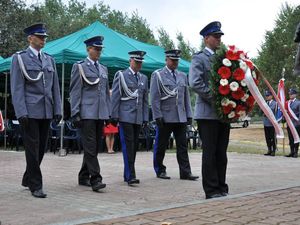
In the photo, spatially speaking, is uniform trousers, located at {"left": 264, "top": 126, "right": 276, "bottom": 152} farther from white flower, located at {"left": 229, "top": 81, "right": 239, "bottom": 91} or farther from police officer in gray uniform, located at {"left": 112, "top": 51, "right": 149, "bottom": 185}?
white flower, located at {"left": 229, "top": 81, "right": 239, "bottom": 91}

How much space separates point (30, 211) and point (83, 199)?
0.98m

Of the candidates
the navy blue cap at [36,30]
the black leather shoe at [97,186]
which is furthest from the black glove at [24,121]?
the black leather shoe at [97,186]

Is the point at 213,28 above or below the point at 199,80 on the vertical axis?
above

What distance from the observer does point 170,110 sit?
8.62m

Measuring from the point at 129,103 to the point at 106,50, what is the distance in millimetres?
7242

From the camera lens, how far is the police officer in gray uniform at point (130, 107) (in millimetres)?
7949

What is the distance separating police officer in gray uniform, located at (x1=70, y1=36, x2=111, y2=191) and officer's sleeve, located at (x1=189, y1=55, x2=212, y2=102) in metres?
1.68

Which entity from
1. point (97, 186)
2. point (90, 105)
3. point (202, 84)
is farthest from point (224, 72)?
point (97, 186)

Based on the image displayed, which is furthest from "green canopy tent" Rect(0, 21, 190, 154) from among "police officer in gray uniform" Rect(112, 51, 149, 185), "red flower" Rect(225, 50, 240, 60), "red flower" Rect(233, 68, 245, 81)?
"red flower" Rect(233, 68, 245, 81)

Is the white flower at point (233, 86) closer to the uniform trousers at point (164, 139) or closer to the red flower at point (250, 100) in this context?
the red flower at point (250, 100)

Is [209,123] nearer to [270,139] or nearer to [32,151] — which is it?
[32,151]

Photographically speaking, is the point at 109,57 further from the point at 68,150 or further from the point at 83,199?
the point at 83,199

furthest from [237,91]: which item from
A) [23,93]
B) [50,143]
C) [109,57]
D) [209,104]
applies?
[50,143]

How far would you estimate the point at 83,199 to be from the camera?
21.2ft
